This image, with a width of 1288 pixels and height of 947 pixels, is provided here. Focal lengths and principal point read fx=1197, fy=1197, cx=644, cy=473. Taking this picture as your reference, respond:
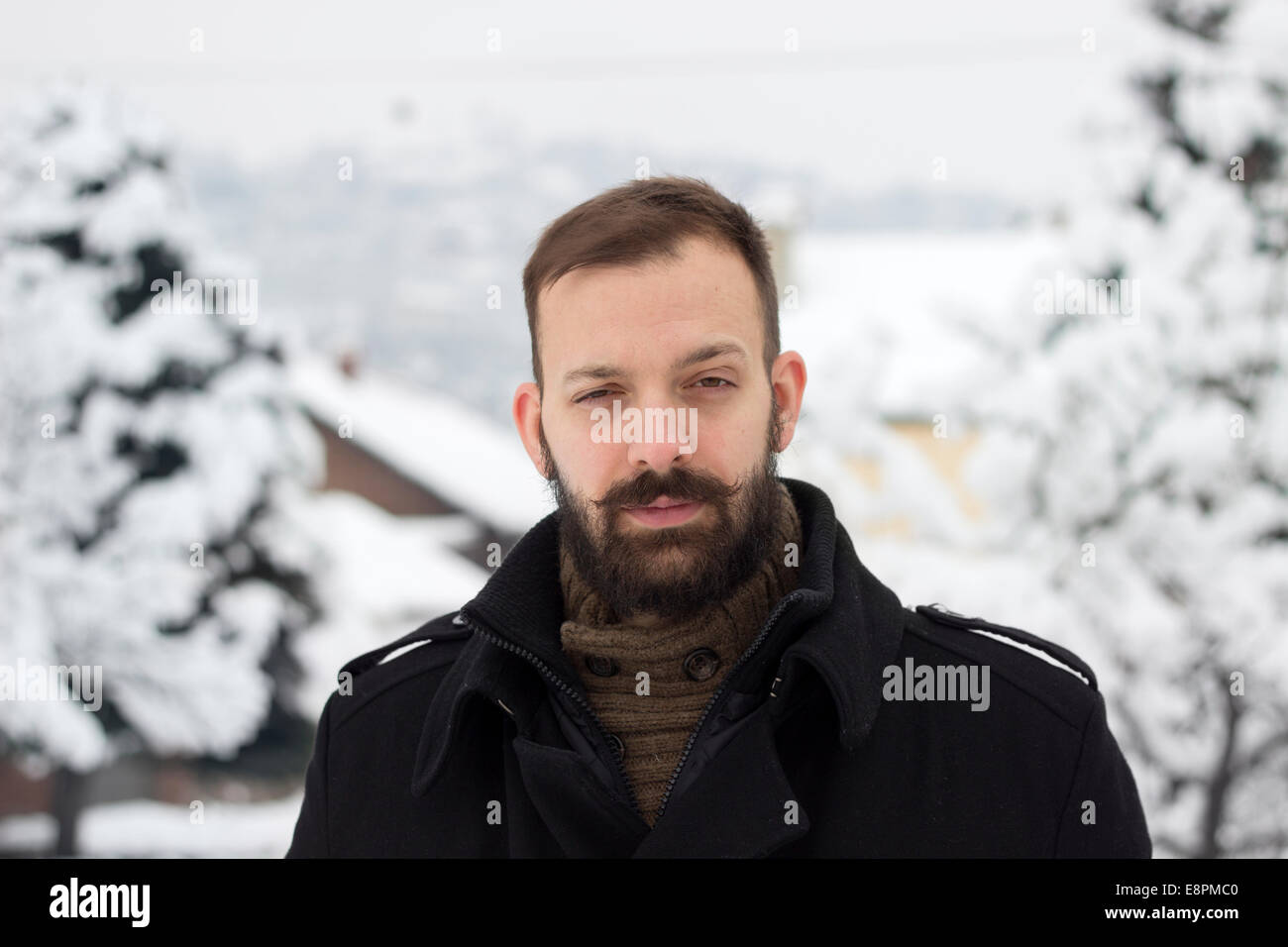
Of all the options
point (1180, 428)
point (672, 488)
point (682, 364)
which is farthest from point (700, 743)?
point (1180, 428)

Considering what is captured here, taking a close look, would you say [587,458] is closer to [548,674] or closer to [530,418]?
[530,418]

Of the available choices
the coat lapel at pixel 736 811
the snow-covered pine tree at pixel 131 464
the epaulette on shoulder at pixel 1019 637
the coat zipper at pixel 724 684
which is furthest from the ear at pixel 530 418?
the snow-covered pine tree at pixel 131 464

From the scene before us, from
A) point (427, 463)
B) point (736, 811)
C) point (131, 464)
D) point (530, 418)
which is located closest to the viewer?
point (736, 811)

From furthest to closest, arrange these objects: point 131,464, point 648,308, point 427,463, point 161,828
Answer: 1. point 427,463
2. point 131,464
3. point 161,828
4. point 648,308

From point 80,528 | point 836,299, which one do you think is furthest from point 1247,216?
point 80,528

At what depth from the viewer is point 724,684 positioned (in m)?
2.15

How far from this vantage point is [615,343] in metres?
2.17

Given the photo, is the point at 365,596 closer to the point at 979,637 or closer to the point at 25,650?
the point at 25,650

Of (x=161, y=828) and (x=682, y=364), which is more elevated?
(x=682, y=364)

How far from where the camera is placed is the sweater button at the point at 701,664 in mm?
2213

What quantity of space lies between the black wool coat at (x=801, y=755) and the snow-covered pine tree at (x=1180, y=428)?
711 cm

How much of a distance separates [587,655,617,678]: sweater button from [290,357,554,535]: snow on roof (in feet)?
32.9

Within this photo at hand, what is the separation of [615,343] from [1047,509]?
785 cm

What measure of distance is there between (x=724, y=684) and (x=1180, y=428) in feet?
25.1
